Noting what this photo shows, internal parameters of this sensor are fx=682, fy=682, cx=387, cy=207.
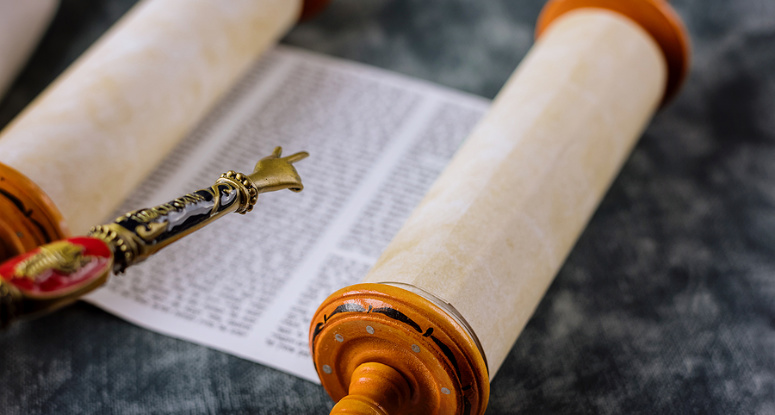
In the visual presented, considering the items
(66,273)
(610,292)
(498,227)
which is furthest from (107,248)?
(610,292)

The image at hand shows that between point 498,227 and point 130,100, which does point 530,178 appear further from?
point 130,100

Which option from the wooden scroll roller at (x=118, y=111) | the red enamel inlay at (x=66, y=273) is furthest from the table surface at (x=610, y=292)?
the red enamel inlay at (x=66, y=273)

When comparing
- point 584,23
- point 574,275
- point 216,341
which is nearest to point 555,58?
point 584,23

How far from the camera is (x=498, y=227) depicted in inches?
25.9

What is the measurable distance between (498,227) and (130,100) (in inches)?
18.0

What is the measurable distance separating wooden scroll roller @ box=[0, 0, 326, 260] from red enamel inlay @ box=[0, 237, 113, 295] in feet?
0.73

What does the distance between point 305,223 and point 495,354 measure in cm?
33

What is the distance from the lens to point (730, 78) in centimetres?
111

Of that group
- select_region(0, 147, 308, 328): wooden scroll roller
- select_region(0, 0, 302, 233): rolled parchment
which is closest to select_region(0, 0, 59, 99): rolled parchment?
select_region(0, 0, 302, 233): rolled parchment

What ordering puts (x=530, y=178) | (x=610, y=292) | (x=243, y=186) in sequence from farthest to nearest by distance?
1. (x=610, y=292)
2. (x=530, y=178)
3. (x=243, y=186)

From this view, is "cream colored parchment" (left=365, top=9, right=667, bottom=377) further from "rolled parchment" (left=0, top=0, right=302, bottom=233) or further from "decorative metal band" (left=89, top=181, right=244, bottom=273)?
"rolled parchment" (left=0, top=0, right=302, bottom=233)

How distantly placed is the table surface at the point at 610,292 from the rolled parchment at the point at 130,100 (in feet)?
0.49

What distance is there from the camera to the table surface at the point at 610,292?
699mm

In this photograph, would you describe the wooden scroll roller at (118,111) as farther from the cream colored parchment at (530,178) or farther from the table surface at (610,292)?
the cream colored parchment at (530,178)
